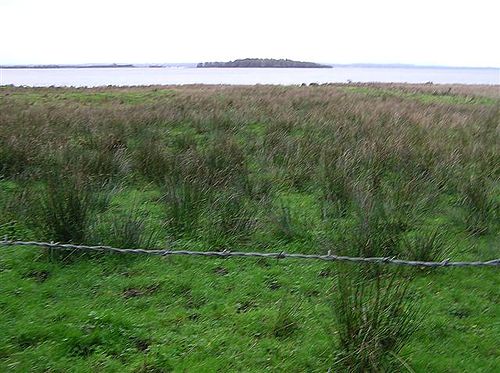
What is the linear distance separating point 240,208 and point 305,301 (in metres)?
1.69

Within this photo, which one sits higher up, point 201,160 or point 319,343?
point 201,160

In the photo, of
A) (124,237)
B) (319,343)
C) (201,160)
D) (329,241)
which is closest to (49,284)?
(124,237)

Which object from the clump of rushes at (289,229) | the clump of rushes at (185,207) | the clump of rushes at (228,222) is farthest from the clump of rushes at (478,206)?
the clump of rushes at (185,207)

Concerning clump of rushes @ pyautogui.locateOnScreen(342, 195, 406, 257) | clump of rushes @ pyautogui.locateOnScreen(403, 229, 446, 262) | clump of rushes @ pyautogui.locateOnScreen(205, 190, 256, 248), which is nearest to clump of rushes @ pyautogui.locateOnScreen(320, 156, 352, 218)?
clump of rushes @ pyautogui.locateOnScreen(342, 195, 406, 257)

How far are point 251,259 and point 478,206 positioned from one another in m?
2.74

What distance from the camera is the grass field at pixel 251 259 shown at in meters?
2.87

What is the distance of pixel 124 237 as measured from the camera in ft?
14.0

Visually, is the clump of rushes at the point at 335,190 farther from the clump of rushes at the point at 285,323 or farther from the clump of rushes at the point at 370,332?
the clump of rushes at the point at 370,332

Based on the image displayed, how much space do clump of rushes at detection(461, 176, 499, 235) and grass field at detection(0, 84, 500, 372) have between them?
3 centimetres

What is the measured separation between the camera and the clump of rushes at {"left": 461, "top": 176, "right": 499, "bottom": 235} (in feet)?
16.3

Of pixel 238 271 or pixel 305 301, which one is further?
pixel 238 271

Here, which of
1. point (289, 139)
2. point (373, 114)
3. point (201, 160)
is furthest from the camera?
point (373, 114)

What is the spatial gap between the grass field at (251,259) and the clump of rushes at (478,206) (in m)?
0.03

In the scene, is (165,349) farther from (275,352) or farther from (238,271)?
(238,271)
